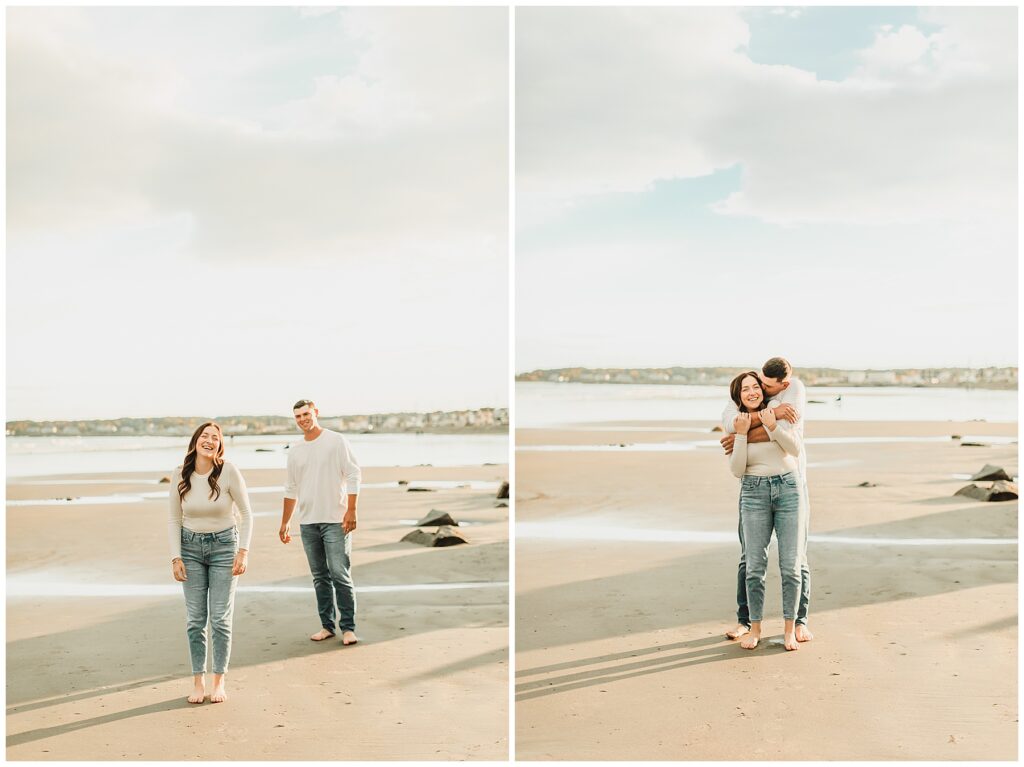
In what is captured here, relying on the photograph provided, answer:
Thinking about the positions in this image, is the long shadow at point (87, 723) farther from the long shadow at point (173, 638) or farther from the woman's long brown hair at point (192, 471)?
the woman's long brown hair at point (192, 471)

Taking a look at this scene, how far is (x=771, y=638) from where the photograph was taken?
131 inches

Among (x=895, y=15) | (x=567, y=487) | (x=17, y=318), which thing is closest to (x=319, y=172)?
(x=17, y=318)

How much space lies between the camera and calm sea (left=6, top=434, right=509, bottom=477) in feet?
24.0

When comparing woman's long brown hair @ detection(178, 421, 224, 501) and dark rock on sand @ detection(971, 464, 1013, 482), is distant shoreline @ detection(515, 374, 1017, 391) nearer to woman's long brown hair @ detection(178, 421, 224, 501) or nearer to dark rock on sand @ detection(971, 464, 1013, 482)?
dark rock on sand @ detection(971, 464, 1013, 482)

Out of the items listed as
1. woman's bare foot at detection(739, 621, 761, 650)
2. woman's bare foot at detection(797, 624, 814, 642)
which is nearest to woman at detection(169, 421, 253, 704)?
woman's bare foot at detection(739, 621, 761, 650)

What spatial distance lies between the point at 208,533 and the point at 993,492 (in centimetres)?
463

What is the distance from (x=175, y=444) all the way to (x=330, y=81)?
12.1ft

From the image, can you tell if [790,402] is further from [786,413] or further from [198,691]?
[198,691]

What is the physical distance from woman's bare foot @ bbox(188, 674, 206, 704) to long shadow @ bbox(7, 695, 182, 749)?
30 mm

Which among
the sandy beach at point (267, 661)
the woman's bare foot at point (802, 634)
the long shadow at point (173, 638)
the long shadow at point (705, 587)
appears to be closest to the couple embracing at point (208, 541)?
the sandy beach at point (267, 661)

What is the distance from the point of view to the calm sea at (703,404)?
8.16m

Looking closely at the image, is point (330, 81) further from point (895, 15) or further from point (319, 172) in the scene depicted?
point (895, 15)

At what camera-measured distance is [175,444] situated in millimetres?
8695

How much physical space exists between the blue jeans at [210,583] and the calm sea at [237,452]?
436 centimetres
